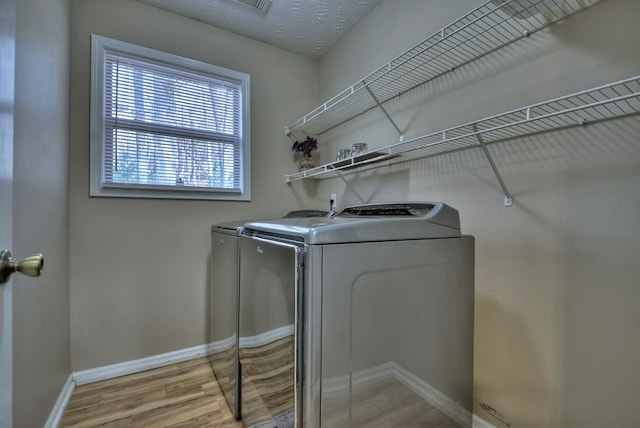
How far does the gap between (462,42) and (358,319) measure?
51.8 inches

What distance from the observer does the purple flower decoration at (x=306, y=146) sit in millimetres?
2494

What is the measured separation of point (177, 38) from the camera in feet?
6.95

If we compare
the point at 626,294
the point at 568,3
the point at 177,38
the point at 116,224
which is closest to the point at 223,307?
the point at 116,224

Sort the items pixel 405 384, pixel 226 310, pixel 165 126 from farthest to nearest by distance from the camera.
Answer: pixel 165 126 → pixel 226 310 → pixel 405 384

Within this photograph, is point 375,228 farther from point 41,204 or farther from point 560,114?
point 41,204

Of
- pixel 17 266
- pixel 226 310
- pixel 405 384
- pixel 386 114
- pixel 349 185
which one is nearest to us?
pixel 17 266

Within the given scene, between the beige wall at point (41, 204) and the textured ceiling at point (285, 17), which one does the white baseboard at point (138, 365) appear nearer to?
the beige wall at point (41, 204)

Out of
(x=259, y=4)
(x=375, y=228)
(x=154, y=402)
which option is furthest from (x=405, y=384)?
(x=259, y=4)

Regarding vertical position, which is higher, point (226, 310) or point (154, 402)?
point (226, 310)

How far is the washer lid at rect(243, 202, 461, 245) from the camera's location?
917mm

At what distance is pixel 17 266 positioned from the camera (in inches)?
22.0

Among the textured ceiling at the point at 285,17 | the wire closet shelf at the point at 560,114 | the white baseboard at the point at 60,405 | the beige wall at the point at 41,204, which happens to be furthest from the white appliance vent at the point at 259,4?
the white baseboard at the point at 60,405

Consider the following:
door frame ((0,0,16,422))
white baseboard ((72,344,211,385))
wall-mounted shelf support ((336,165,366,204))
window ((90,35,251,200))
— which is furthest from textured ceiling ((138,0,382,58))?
white baseboard ((72,344,211,385))

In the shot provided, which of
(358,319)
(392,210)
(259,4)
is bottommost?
(358,319)
